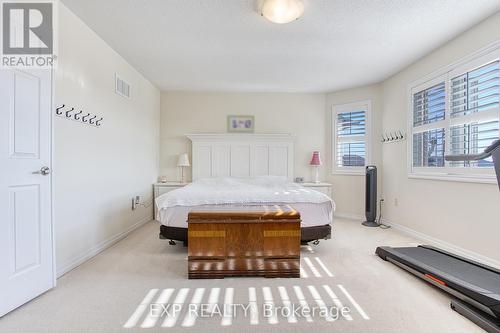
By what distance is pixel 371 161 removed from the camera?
4.95 m

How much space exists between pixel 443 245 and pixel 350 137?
2481mm

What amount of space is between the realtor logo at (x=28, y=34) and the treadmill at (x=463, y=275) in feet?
10.2

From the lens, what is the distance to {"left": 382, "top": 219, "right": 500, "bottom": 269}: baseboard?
269 centimetres

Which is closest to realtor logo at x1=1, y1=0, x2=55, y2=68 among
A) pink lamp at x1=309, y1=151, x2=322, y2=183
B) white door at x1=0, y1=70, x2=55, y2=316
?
white door at x1=0, y1=70, x2=55, y2=316

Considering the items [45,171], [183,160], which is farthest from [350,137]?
[45,171]

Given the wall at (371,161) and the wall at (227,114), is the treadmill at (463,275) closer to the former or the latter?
the wall at (371,161)

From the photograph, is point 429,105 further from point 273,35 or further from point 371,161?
point 273,35

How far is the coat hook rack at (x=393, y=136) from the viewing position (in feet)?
13.8

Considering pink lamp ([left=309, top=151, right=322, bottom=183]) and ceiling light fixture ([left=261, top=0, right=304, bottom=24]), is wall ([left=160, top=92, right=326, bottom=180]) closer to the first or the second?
pink lamp ([left=309, top=151, right=322, bottom=183])

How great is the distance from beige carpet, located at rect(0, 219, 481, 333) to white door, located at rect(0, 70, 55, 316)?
0.61 feet

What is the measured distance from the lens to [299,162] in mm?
5426

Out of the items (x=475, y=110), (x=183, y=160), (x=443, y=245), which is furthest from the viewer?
(x=183, y=160)

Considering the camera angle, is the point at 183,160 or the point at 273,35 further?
the point at 183,160

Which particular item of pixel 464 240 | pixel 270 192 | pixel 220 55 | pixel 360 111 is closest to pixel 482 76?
pixel 464 240
